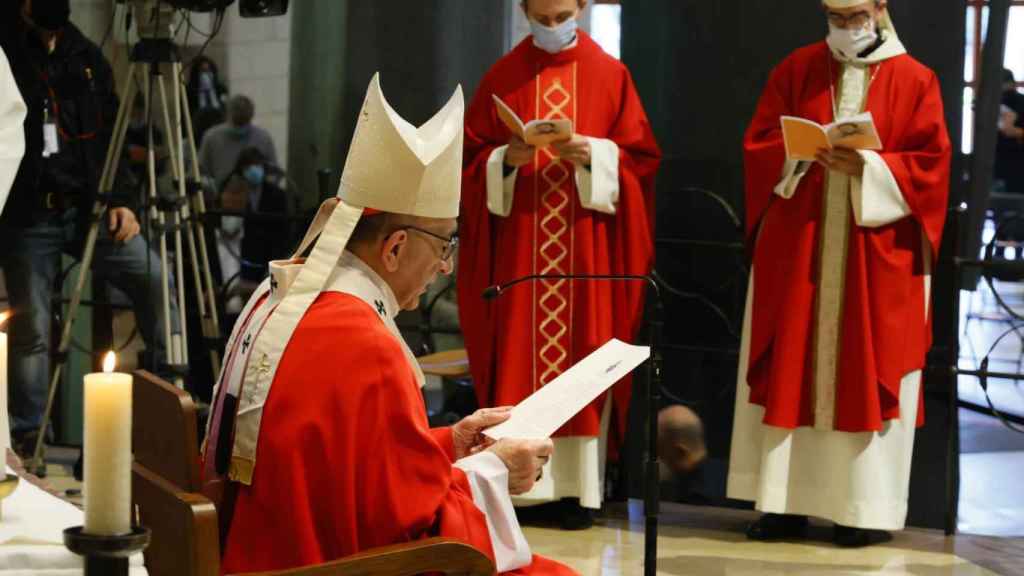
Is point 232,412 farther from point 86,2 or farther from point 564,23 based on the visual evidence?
point 86,2

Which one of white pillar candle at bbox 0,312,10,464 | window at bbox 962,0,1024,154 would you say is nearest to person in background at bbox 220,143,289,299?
window at bbox 962,0,1024,154

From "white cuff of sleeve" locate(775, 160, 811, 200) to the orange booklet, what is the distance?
72 cm

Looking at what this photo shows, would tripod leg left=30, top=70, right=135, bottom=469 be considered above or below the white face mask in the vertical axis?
below

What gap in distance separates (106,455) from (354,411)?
1119mm

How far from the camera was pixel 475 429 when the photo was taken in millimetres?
2893

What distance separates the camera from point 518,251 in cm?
539

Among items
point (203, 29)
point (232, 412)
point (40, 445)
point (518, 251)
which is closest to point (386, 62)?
point (203, 29)

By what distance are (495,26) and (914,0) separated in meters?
1.66

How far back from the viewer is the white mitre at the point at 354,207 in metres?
2.56

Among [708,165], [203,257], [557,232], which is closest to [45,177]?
[203,257]

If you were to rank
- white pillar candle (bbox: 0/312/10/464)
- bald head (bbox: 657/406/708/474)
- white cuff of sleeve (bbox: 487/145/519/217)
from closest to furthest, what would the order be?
white pillar candle (bbox: 0/312/10/464), white cuff of sleeve (bbox: 487/145/519/217), bald head (bbox: 657/406/708/474)

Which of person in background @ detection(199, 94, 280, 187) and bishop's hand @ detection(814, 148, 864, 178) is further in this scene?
person in background @ detection(199, 94, 280, 187)

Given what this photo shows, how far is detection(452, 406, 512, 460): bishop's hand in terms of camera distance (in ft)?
9.45

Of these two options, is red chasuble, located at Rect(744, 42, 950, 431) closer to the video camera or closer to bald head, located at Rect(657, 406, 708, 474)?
bald head, located at Rect(657, 406, 708, 474)
